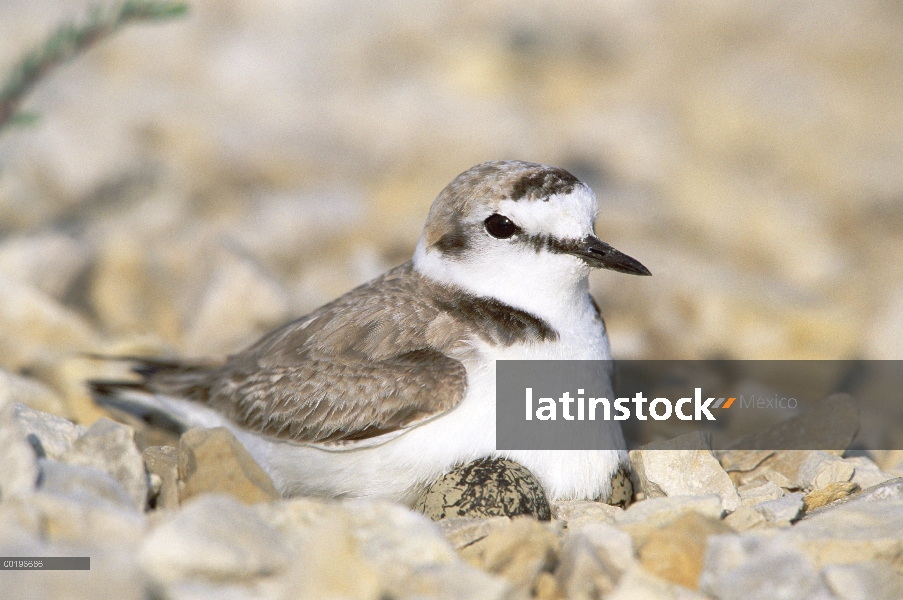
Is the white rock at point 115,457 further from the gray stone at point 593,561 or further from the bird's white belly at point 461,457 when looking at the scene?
the gray stone at point 593,561

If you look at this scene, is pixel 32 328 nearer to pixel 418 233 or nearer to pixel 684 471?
pixel 418 233

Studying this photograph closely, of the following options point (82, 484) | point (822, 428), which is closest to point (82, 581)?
point (82, 484)

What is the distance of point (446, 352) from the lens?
4.52 m

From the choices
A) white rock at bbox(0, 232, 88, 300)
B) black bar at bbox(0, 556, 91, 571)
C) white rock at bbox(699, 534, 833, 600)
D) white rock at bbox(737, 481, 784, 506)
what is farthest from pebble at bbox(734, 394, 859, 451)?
white rock at bbox(0, 232, 88, 300)

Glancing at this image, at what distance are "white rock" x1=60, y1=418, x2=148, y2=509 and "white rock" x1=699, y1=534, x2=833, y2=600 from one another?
82.6 inches

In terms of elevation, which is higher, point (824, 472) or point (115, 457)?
point (824, 472)

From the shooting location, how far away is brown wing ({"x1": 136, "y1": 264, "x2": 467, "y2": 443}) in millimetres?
4379

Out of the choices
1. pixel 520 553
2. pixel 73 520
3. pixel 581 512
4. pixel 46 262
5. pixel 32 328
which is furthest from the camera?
pixel 46 262

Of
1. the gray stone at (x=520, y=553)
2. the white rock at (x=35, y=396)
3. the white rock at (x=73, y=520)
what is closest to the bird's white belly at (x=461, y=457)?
the gray stone at (x=520, y=553)

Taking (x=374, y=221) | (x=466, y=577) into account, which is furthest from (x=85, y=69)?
(x=466, y=577)

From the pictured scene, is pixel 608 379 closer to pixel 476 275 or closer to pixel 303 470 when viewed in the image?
pixel 476 275

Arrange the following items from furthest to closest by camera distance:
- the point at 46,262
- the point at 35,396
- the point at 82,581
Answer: the point at 46,262, the point at 35,396, the point at 82,581

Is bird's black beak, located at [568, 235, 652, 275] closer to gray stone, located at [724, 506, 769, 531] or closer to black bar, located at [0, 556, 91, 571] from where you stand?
gray stone, located at [724, 506, 769, 531]

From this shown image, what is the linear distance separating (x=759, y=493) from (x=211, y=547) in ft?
9.01
